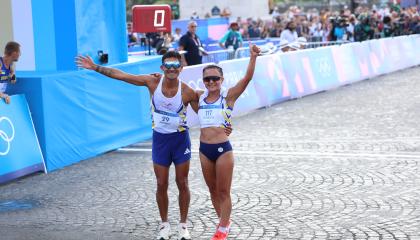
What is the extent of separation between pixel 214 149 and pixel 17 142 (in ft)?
15.1

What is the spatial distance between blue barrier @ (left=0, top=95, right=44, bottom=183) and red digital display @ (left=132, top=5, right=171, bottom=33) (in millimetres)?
5383

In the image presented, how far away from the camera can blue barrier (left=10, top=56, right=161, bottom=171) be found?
457 inches

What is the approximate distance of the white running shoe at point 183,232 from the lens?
759cm

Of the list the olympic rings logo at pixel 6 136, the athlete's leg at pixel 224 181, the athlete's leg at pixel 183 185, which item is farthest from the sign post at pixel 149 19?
the athlete's leg at pixel 224 181

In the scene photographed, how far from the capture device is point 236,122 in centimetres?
1606

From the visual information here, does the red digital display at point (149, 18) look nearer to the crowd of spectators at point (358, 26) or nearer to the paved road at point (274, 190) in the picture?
the paved road at point (274, 190)

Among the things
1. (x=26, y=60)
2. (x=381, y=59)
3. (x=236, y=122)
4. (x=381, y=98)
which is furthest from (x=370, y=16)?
(x=26, y=60)

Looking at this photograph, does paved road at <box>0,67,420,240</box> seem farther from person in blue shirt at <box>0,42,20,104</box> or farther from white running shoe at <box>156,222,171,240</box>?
person in blue shirt at <box>0,42,20,104</box>

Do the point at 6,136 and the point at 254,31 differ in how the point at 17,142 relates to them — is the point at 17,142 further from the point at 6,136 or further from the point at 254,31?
the point at 254,31

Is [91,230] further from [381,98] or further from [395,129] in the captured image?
[381,98]

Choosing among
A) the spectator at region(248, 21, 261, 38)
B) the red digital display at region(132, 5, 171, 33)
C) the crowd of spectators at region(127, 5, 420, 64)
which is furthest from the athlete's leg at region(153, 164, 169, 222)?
the spectator at region(248, 21, 261, 38)

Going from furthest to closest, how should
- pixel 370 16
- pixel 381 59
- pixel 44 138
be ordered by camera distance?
pixel 370 16, pixel 381 59, pixel 44 138

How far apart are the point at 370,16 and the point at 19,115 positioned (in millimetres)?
23012

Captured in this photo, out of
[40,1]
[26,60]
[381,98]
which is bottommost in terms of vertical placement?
[381,98]
